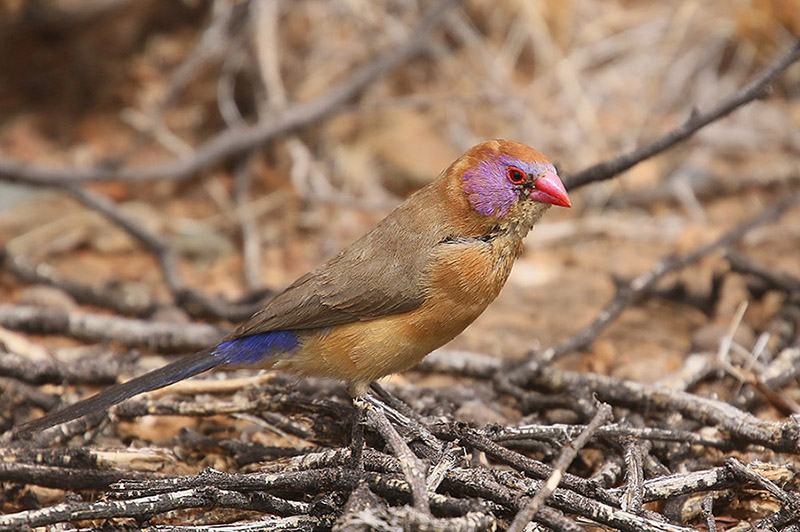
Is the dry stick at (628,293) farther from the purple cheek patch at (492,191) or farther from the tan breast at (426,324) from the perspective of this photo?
the purple cheek patch at (492,191)

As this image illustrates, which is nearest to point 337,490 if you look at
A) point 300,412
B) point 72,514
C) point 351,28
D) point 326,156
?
point 300,412

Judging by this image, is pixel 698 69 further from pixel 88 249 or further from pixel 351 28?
pixel 88 249

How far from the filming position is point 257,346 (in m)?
3.19

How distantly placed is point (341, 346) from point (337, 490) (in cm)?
61

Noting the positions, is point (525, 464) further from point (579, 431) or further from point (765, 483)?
point (765, 483)

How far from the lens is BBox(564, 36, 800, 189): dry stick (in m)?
3.30

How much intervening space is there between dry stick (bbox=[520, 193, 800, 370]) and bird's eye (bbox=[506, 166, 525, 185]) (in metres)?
0.89

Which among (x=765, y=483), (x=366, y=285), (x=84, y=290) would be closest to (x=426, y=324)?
(x=366, y=285)

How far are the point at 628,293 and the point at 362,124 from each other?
9.88 feet

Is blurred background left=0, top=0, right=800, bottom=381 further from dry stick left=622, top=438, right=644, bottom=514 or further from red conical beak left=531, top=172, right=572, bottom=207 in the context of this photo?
dry stick left=622, top=438, right=644, bottom=514

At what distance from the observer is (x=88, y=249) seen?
5.59 metres

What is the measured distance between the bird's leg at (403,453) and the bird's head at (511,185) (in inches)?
32.2

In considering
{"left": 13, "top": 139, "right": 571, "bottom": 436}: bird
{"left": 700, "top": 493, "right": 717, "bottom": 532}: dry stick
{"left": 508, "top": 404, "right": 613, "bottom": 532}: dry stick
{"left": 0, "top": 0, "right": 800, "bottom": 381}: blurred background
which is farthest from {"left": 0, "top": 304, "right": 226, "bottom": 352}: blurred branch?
{"left": 700, "top": 493, "right": 717, "bottom": 532}: dry stick

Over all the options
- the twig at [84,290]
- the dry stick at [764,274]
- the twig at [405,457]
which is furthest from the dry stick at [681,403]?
the twig at [84,290]
